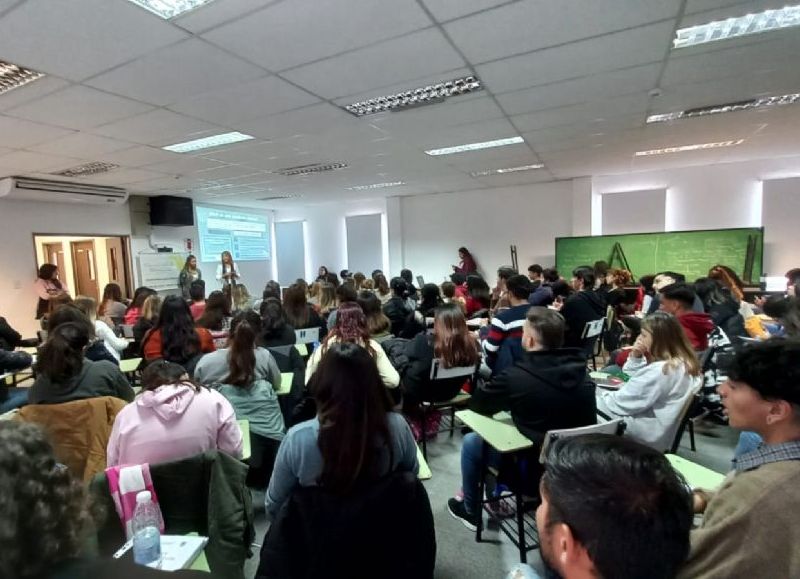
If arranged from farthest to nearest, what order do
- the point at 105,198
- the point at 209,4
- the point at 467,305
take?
the point at 105,198
the point at 467,305
the point at 209,4

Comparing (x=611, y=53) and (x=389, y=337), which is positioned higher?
(x=611, y=53)

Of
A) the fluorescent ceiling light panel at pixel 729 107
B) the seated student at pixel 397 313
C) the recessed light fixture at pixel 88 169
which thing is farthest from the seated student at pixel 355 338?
the recessed light fixture at pixel 88 169

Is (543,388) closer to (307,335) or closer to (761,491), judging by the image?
(761,491)

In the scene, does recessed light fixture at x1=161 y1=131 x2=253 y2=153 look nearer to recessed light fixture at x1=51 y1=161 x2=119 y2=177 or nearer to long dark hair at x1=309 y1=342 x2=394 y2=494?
recessed light fixture at x1=51 y1=161 x2=119 y2=177

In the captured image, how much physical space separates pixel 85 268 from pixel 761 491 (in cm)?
1092

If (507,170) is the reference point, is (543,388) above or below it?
below

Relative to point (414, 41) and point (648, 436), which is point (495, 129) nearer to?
point (414, 41)

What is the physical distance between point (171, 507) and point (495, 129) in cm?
457

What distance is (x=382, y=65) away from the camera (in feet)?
9.48

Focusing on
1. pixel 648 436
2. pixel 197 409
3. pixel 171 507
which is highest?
pixel 197 409

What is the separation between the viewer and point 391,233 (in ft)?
35.0

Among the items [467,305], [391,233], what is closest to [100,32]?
[467,305]

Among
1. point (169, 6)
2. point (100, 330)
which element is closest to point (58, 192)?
point (100, 330)

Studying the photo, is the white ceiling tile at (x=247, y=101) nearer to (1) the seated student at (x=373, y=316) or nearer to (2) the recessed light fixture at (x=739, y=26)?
(1) the seated student at (x=373, y=316)
